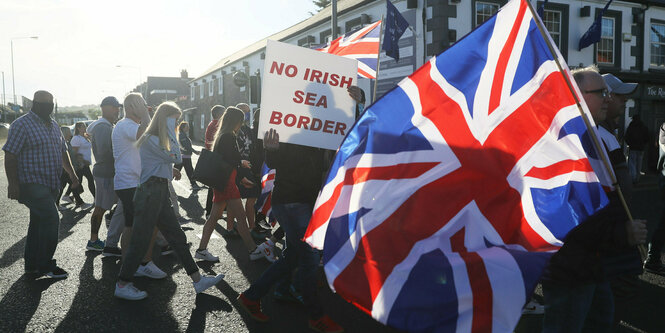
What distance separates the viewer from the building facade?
14484 mm

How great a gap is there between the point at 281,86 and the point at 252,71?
82.8ft

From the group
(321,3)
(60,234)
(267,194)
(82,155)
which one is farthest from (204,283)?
(321,3)

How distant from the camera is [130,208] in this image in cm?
509

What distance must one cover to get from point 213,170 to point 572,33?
15.2 m

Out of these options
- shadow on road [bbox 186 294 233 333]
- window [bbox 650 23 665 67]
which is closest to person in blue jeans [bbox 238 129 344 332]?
shadow on road [bbox 186 294 233 333]

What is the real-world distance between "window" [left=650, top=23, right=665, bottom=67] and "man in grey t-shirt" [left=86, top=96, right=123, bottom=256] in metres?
19.6

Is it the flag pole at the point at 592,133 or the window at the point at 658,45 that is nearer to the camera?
the flag pole at the point at 592,133

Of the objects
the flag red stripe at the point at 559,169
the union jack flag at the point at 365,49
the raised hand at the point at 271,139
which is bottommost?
the flag red stripe at the point at 559,169

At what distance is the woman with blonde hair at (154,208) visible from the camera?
13.9ft

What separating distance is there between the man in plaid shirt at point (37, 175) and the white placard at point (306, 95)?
8.97 ft

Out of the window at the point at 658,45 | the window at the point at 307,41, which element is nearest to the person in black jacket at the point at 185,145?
the window at the point at 307,41

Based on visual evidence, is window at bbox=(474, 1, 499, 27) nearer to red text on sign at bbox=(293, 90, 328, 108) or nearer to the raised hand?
red text on sign at bbox=(293, 90, 328, 108)

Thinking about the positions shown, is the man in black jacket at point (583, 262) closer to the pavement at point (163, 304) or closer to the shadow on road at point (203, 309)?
the pavement at point (163, 304)

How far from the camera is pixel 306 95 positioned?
3695 millimetres
